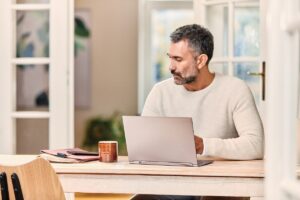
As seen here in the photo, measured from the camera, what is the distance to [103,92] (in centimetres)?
702

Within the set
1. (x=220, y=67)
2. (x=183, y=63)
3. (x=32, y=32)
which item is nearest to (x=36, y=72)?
(x=32, y=32)

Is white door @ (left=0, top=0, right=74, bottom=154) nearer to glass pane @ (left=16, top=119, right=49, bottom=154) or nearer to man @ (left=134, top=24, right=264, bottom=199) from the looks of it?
glass pane @ (left=16, top=119, right=49, bottom=154)

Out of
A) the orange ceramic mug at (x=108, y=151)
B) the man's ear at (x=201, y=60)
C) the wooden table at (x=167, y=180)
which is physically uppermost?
the man's ear at (x=201, y=60)

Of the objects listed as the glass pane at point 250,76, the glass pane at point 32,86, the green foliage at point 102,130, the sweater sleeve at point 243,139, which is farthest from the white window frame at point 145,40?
the sweater sleeve at point 243,139

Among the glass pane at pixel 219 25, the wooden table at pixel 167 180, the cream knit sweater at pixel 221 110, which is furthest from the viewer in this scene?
the glass pane at pixel 219 25

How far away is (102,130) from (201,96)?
3835 millimetres

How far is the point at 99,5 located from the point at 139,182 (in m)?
4.63

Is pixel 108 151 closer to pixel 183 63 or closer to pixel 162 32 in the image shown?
pixel 183 63

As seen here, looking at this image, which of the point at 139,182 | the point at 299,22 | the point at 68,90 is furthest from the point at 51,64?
the point at 299,22

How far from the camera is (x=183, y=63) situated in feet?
10.7

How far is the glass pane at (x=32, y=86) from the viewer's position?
4.89 meters

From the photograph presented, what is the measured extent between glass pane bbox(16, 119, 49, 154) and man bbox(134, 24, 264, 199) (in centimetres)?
184

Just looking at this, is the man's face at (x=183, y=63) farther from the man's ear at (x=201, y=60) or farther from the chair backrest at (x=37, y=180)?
the chair backrest at (x=37, y=180)

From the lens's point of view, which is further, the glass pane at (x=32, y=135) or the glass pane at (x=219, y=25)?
the glass pane at (x=32, y=135)
